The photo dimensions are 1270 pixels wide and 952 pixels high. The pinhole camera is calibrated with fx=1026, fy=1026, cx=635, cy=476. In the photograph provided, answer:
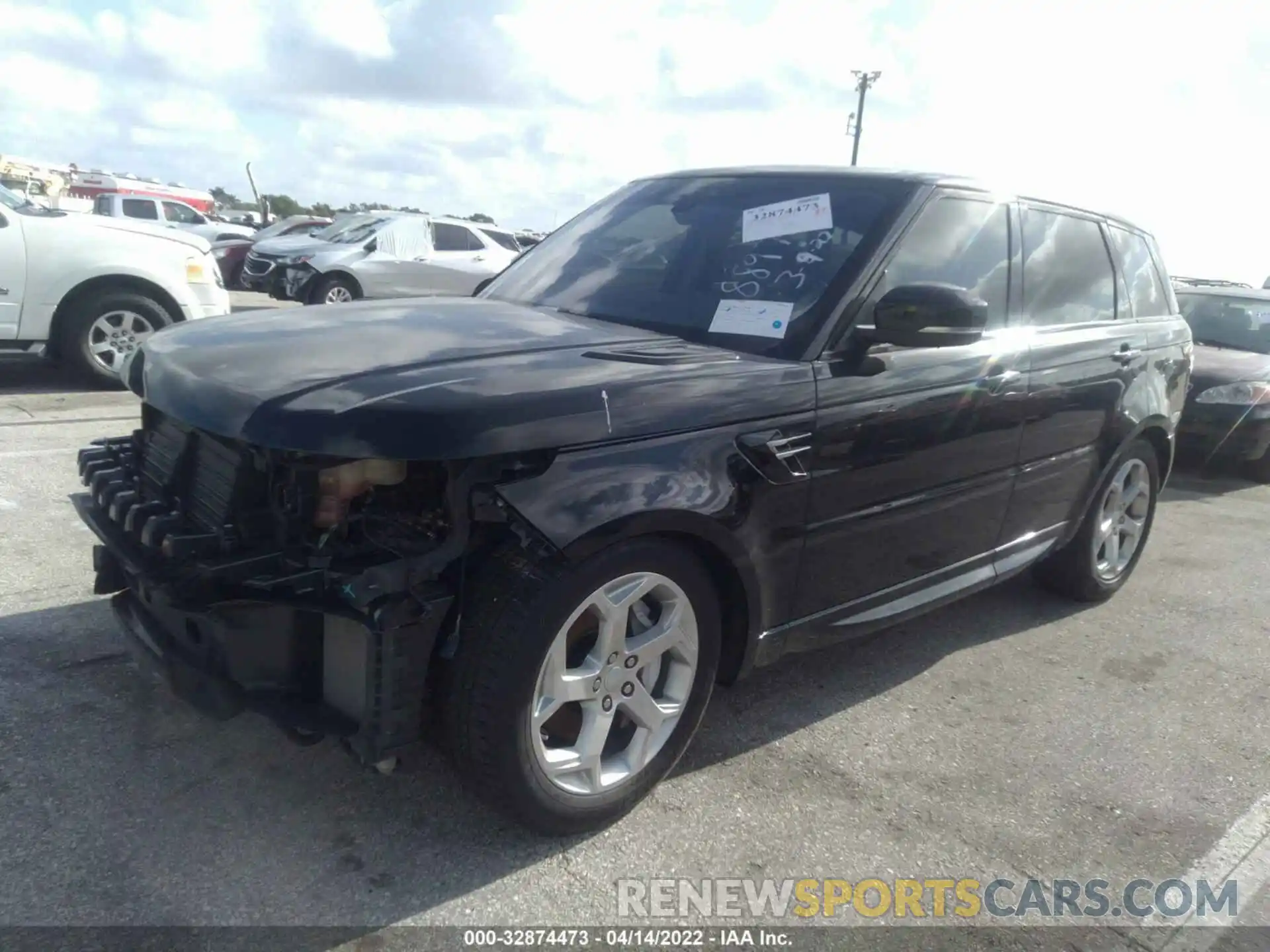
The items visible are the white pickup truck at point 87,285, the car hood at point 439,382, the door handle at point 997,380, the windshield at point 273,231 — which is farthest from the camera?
the windshield at point 273,231

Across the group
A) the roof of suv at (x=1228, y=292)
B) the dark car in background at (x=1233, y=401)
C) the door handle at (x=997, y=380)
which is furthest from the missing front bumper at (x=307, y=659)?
the roof of suv at (x=1228, y=292)

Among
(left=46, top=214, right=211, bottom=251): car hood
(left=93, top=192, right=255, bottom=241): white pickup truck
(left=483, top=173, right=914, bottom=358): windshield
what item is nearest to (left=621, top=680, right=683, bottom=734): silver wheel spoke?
(left=483, top=173, right=914, bottom=358): windshield

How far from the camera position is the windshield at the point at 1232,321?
8.58 metres

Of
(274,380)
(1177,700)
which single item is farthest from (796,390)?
(1177,700)

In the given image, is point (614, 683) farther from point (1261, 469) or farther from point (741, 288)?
point (1261, 469)

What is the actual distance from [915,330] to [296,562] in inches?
72.6

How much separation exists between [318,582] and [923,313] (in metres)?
1.83

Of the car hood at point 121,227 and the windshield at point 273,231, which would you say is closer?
the car hood at point 121,227

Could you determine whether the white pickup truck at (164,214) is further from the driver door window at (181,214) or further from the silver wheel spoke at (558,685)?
the silver wheel spoke at (558,685)

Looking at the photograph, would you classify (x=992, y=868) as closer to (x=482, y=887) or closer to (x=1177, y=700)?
(x=482, y=887)

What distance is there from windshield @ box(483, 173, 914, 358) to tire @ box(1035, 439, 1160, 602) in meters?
1.94

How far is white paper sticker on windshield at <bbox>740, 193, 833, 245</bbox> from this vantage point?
3.41m

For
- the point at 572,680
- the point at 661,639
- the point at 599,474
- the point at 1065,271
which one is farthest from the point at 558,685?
the point at 1065,271

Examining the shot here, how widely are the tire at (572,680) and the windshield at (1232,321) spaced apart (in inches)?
293
